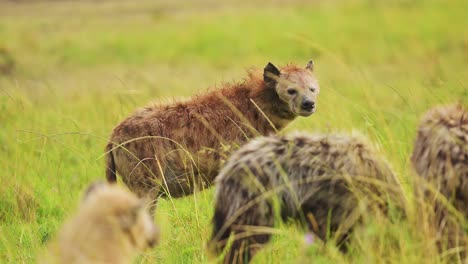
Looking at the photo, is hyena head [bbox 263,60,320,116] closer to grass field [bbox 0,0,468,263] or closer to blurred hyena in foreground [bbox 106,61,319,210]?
blurred hyena in foreground [bbox 106,61,319,210]

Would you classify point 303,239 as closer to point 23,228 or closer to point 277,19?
point 23,228

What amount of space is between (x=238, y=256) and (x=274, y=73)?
8.08 ft

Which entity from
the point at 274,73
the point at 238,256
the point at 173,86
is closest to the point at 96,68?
the point at 173,86

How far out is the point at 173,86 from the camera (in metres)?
13.3

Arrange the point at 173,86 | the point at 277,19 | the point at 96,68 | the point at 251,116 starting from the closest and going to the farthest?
the point at 251,116 → the point at 173,86 → the point at 96,68 → the point at 277,19

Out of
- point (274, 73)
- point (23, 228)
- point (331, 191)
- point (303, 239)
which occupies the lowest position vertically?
point (23, 228)

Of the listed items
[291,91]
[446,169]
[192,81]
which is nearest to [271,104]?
[291,91]

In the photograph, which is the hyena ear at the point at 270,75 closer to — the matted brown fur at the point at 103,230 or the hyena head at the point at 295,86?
the hyena head at the point at 295,86

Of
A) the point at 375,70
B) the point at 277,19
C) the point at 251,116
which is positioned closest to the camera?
the point at 251,116

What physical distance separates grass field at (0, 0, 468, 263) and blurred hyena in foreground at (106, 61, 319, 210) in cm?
21

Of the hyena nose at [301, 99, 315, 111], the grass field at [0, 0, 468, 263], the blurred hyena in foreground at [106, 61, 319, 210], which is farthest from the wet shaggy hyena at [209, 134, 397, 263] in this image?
the hyena nose at [301, 99, 315, 111]

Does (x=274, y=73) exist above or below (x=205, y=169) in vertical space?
above

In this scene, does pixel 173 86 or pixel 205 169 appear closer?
pixel 205 169

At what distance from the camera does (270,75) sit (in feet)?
19.2
